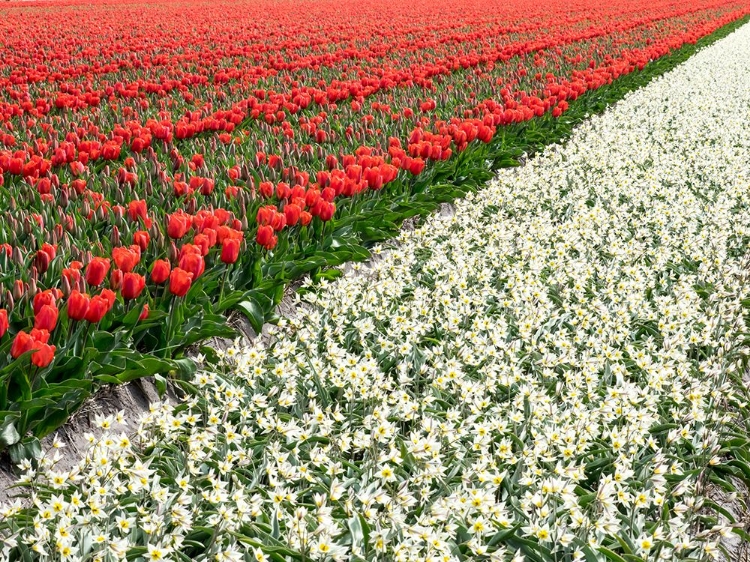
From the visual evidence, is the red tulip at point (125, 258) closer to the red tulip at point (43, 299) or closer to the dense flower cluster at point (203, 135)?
the dense flower cluster at point (203, 135)

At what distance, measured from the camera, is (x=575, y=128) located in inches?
408

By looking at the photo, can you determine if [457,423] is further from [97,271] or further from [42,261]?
[42,261]

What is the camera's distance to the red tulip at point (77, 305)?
3.04m

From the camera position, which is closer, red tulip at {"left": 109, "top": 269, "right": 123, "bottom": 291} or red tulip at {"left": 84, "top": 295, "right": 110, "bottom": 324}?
red tulip at {"left": 84, "top": 295, "right": 110, "bottom": 324}

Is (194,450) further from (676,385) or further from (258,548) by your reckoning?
(676,385)

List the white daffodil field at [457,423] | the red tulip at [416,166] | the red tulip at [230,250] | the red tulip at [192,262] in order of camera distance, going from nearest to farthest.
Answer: the white daffodil field at [457,423] < the red tulip at [192,262] < the red tulip at [230,250] < the red tulip at [416,166]

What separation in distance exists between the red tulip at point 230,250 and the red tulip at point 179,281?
0.37 m

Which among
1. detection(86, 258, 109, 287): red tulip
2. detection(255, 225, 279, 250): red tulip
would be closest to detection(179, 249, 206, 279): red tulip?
detection(86, 258, 109, 287): red tulip

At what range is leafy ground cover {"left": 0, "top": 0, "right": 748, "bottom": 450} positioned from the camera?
332 cm

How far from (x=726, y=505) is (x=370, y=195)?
3.52 m

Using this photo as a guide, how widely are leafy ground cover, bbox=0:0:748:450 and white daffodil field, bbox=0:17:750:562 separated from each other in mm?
322

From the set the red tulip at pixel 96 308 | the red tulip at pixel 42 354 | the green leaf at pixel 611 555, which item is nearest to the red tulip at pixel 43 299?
the red tulip at pixel 96 308

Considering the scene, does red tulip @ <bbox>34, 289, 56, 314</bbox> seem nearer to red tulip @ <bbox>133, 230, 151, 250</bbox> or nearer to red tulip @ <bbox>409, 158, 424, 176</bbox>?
red tulip @ <bbox>133, 230, 151, 250</bbox>

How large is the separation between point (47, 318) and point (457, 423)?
1.77 m
